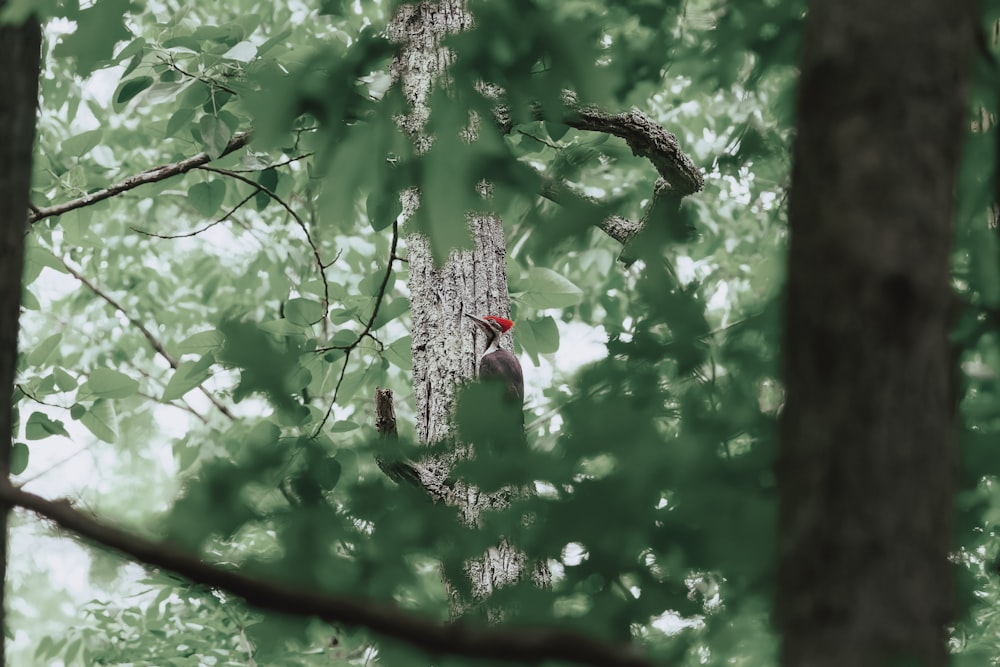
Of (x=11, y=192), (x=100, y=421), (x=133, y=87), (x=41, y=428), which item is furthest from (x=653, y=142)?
(x=11, y=192)

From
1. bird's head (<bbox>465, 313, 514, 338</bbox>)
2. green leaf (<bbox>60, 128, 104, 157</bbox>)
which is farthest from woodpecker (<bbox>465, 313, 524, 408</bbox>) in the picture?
green leaf (<bbox>60, 128, 104, 157</bbox>)

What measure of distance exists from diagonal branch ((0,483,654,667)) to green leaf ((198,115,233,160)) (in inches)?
87.3

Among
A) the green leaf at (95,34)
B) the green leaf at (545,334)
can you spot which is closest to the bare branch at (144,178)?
the green leaf at (545,334)

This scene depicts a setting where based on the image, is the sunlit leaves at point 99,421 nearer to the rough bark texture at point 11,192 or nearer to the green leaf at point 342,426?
the green leaf at point 342,426

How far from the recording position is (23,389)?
12.4ft

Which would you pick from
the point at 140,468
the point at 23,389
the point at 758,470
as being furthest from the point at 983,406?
the point at 140,468

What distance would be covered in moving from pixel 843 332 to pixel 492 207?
0.84 metres

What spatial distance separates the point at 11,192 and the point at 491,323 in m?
2.77

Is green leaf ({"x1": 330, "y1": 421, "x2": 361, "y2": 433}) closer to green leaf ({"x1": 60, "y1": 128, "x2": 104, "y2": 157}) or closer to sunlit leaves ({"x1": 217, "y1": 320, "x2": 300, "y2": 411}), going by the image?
sunlit leaves ({"x1": 217, "y1": 320, "x2": 300, "y2": 411})

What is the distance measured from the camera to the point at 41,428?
337 centimetres

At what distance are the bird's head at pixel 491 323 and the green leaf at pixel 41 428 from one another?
1551 mm

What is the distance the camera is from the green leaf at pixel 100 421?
3736 millimetres

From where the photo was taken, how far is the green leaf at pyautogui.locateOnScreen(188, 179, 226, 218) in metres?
3.92

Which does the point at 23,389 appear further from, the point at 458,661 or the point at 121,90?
the point at 458,661
